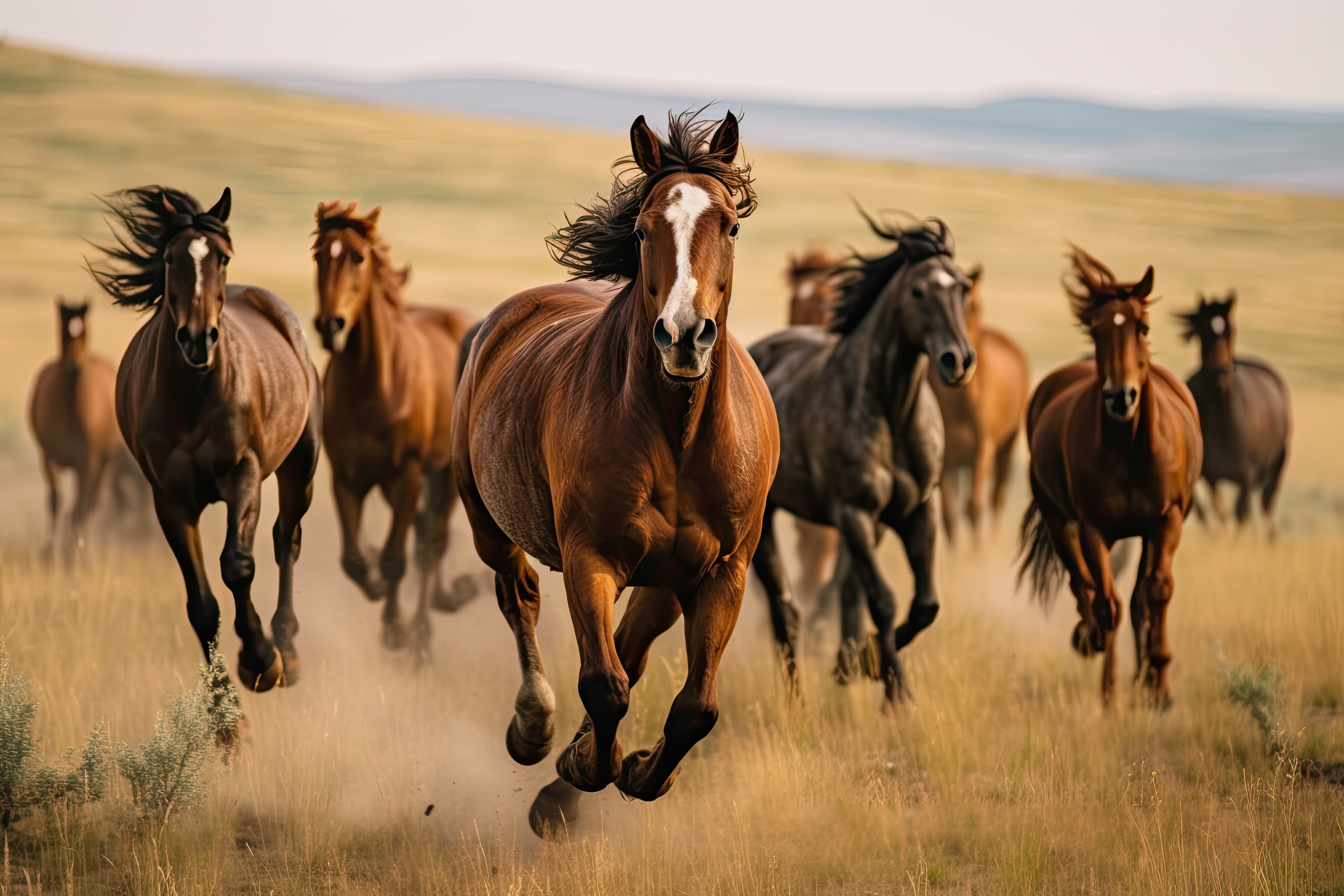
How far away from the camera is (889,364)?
8148 millimetres

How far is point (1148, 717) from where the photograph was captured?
7566mm

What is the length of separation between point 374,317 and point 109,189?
1102 inches

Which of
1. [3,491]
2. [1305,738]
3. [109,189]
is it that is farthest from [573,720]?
[109,189]

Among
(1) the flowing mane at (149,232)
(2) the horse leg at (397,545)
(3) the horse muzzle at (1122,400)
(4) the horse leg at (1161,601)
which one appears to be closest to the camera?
(1) the flowing mane at (149,232)

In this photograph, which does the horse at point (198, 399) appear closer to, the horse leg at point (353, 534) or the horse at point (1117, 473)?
the horse leg at point (353, 534)

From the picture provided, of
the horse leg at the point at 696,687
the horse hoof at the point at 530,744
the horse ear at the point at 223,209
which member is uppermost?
the horse ear at the point at 223,209

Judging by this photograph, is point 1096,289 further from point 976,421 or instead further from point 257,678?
point 976,421

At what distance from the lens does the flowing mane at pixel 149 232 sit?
6637 mm

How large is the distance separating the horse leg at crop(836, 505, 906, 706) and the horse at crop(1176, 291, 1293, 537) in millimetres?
5960

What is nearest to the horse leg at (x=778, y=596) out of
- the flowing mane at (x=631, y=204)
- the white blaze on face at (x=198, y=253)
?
the flowing mane at (x=631, y=204)

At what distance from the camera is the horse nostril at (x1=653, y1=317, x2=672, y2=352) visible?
3848mm

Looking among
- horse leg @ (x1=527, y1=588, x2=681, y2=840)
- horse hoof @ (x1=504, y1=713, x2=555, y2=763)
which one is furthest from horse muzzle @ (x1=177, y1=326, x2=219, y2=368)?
horse leg @ (x1=527, y1=588, x2=681, y2=840)

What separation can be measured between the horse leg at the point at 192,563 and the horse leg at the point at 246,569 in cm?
12

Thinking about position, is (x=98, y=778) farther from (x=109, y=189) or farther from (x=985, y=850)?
(x=109, y=189)
